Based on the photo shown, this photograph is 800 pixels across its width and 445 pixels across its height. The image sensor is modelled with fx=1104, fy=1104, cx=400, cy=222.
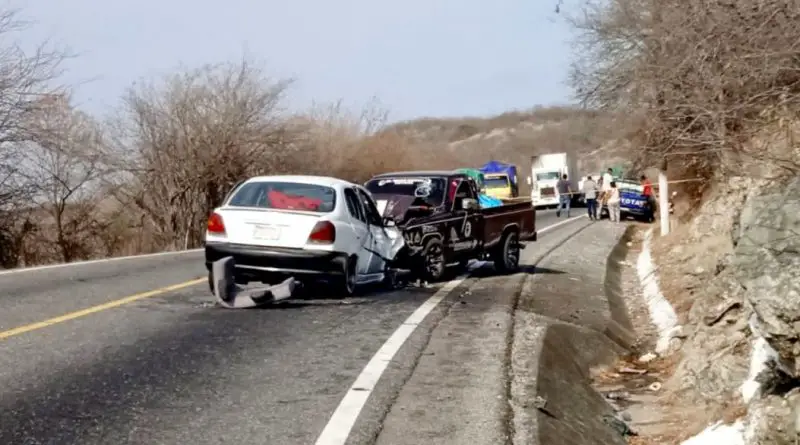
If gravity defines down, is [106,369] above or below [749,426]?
above

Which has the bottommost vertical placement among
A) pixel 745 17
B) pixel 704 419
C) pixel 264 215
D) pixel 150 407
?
pixel 704 419

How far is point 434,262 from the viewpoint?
17.5 m

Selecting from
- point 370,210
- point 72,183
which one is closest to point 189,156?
point 72,183

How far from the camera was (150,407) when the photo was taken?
24.6 feet

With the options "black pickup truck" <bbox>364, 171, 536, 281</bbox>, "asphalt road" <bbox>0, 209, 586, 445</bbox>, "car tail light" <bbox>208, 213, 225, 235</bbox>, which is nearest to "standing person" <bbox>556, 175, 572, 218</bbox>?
"black pickup truck" <bbox>364, 171, 536, 281</bbox>

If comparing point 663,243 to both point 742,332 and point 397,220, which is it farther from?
point 742,332

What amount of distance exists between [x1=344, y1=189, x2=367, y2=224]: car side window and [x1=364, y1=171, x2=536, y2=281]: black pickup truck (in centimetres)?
111

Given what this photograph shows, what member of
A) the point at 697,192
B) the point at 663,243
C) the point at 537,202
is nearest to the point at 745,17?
the point at 663,243

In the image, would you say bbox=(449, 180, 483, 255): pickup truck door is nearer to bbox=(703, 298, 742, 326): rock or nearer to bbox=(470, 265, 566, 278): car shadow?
bbox=(470, 265, 566, 278): car shadow

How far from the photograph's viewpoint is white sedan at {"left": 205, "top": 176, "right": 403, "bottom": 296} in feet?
43.9

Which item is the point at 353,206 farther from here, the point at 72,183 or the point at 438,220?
the point at 72,183

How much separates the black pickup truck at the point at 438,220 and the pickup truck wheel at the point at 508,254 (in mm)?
18

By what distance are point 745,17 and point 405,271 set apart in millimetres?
6398

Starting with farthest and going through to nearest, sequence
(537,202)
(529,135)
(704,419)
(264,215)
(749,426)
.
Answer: (529,135) < (537,202) < (264,215) < (704,419) < (749,426)
